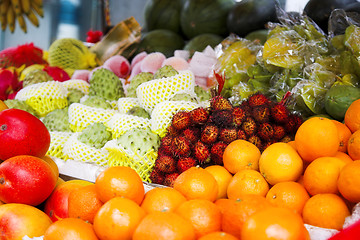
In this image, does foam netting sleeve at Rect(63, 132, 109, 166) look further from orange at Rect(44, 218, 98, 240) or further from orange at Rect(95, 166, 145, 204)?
Result: orange at Rect(44, 218, 98, 240)

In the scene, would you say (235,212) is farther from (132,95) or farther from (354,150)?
(132,95)

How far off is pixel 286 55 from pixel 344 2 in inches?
38.2

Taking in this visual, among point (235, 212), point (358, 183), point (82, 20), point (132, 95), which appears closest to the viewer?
point (235, 212)

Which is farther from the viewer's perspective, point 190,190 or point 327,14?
point 327,14

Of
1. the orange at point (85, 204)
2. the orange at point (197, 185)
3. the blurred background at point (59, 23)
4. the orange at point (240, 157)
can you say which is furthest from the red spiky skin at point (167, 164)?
the blurred background at point (59, 23)

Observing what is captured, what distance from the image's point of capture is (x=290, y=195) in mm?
1475

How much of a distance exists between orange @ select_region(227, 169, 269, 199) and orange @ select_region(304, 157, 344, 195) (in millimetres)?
195

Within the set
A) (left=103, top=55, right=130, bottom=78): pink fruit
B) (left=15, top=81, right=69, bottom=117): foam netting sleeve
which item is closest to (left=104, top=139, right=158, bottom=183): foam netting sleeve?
(left=15, top=81, right=69, bottom=117): foam netting sleeve

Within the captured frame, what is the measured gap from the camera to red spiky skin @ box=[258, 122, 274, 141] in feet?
6.50

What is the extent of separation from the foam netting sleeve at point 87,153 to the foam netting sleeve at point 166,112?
0.41m

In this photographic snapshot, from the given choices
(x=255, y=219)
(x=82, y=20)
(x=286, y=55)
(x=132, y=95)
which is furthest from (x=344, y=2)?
(x=82, y=20)

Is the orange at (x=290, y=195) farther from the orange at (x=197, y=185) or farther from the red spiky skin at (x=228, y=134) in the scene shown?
the red spiky skin at (x=228, y=134)

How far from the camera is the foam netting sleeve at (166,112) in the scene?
232 centimetres

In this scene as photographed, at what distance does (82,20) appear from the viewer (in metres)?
8.95
